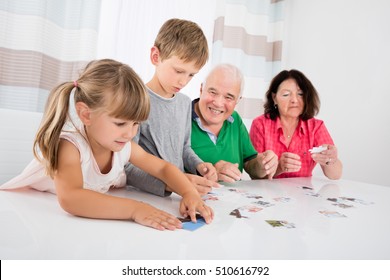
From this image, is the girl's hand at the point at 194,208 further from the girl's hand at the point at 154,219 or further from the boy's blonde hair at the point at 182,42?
the boy's blonde hair at the point at 182,42

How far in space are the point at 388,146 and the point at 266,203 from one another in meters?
2.26

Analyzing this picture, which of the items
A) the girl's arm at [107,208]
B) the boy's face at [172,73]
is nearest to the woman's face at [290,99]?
the boy's face at [172,73]

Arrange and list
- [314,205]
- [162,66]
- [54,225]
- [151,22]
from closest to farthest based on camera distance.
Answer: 1. [54,225]
2. [314,205]
3. [162,66]
4. [151,22]

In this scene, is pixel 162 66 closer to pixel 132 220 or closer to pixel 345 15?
pixel 132 220

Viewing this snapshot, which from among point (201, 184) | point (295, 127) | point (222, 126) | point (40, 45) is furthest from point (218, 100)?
point (40, 45)

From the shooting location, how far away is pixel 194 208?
93 centimetres

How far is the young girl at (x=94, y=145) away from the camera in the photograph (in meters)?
0.86

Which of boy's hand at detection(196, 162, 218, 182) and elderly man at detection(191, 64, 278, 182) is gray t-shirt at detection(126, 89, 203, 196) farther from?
elderly man at detection(191, 64, 278, 182)

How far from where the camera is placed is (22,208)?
2.97ft

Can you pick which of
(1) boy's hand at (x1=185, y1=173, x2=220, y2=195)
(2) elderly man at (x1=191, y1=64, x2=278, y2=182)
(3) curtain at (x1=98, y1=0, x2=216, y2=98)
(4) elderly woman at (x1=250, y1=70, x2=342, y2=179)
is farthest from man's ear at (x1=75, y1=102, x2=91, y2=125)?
(3) curtain at (x1=98, y1=0, x2=216, y2=98)

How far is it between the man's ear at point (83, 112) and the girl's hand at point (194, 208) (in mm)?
377

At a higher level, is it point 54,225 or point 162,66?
point 162,66

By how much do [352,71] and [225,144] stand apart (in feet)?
6.55
